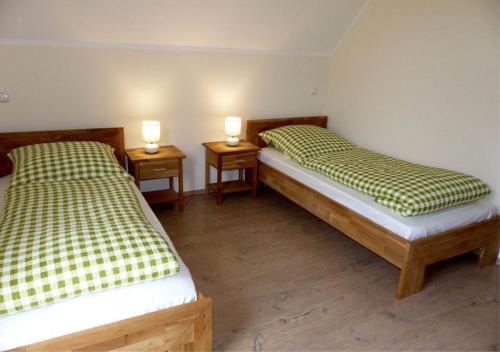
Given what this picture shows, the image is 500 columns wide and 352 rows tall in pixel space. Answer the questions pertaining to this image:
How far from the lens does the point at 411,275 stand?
2127 millimetres

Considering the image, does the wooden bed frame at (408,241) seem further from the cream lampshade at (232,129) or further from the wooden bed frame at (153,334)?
the wooden bed frame at (153,334)

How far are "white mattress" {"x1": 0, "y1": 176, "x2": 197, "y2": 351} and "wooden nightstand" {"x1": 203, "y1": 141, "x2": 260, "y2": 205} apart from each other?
1.71 metres

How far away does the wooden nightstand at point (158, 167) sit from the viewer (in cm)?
288

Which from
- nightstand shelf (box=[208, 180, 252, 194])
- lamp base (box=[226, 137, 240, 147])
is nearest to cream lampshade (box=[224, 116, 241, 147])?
lamp base (box=[226, 137, 240, 147])

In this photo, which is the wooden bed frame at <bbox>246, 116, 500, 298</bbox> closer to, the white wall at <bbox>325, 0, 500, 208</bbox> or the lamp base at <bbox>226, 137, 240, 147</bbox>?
the white wall at <bbox>325, 0, 500, 208</bbox>

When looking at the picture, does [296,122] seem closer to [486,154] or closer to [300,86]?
[300,86]

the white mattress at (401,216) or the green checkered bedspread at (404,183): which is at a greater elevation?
the green checkered bedspread at (404,183)

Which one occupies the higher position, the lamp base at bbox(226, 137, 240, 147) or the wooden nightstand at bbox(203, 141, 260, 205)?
the lamp base at bbox(226, 137, 240, 147)

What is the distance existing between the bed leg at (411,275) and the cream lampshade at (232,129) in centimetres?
178

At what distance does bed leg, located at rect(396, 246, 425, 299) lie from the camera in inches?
81.7

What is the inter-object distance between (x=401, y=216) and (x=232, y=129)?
165 centimetres

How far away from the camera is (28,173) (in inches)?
91.6

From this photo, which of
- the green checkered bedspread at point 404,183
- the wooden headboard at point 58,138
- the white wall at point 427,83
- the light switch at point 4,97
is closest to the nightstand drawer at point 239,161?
the green checkered bedspread at point 404,183

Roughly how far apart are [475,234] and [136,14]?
265 cm
